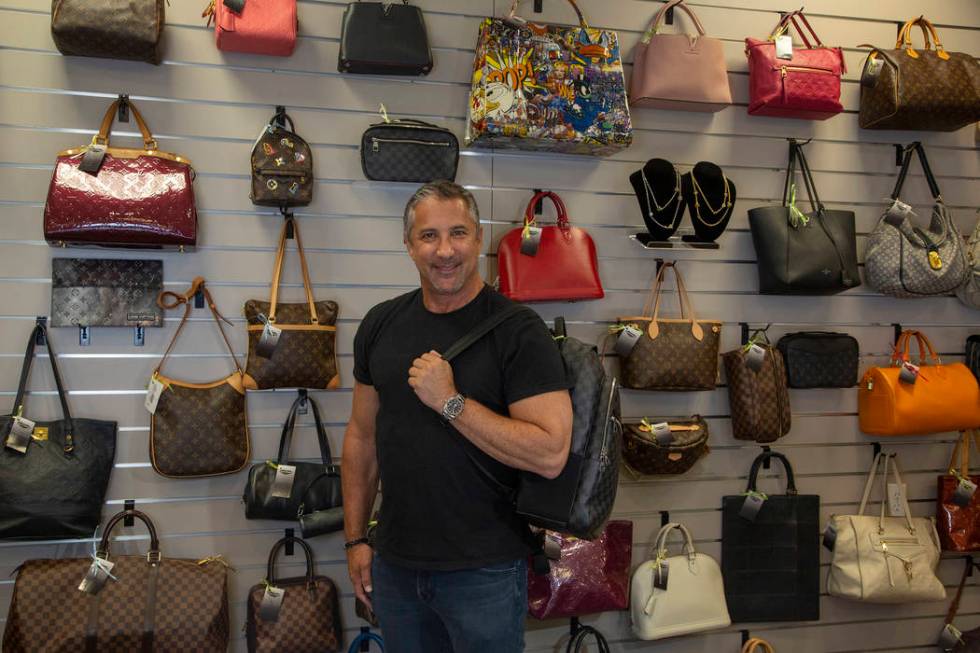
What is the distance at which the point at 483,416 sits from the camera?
6.83ft

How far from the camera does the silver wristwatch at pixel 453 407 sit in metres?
2.08

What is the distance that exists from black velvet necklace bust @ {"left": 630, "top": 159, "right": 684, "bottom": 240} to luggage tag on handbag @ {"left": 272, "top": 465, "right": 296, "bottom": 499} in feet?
6.13

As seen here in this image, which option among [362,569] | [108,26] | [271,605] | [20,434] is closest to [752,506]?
[362,569]

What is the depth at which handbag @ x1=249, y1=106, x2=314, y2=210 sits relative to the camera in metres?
3.18

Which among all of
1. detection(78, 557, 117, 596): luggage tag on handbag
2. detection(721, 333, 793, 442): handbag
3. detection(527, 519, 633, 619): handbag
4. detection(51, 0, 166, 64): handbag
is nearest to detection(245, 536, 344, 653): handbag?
detection(78, 557, 117, 596): luggage tag on handbag

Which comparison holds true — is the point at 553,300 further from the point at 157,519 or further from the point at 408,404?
the point at 157,519

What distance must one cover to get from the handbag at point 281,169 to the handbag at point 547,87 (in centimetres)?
71

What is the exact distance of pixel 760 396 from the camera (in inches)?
143

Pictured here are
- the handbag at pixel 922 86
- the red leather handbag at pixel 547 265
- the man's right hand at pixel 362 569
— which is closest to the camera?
the man's right hand at pixel 362 569

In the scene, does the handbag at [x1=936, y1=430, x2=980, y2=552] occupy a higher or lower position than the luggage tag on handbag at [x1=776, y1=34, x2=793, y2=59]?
lower

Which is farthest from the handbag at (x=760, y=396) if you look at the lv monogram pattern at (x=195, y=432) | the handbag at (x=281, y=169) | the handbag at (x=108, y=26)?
the handbag at (x=108, y=26)

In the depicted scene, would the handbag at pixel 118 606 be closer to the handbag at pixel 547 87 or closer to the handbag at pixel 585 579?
the handbag at pixel 585 579

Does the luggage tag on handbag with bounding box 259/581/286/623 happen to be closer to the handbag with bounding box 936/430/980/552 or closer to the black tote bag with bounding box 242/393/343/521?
the black tote bag with bounding box 242/393/343/521

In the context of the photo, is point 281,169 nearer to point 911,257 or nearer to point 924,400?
point 911,257
